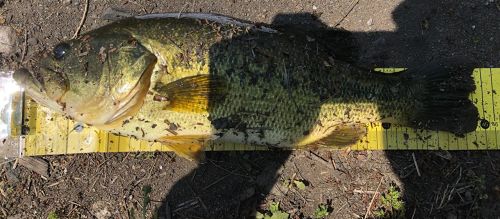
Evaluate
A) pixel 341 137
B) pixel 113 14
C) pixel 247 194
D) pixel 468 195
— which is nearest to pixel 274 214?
pixel 247 194

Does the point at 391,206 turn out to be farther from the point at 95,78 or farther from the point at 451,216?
the point at 95,78

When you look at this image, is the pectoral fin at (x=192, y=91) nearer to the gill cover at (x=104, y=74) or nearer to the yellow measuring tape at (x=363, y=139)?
the gill cover at (x=104, y=74)

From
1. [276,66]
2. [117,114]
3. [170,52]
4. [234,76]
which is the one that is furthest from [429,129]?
[117,114]

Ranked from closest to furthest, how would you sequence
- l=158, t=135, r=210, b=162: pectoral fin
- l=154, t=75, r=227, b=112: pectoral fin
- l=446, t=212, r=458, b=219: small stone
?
l=154, t=75, r=227, b=112: pectoral fin
l=158, t=135, r=210, b=162: pectoral fin
l=446, t=212, r=458, b=219: small stone

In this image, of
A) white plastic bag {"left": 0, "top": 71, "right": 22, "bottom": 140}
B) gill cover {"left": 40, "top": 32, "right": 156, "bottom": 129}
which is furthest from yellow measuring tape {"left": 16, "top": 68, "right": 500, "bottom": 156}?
gill cover {"left": 40, "top": 32, "right": 156, "bottom": 129}

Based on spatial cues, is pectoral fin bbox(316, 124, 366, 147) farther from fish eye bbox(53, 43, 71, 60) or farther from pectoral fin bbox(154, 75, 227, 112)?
fish eye bbox(53, 43, 71, 60)

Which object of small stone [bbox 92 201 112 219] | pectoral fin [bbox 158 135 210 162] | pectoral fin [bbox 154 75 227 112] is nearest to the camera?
pectoral fin [bbox 154 75 227 112]

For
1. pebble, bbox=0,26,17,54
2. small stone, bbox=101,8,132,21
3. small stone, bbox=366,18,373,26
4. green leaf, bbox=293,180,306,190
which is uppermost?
small stone, bbox=101,8,132,21

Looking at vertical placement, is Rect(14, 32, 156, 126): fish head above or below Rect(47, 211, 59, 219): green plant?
above
